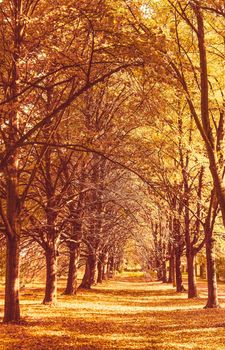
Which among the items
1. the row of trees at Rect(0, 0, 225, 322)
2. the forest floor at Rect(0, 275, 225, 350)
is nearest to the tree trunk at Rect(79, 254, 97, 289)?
the row of trees at Rect(0, 0, 225, 322)

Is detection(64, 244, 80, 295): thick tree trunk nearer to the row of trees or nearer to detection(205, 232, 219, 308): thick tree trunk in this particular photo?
the row of trees

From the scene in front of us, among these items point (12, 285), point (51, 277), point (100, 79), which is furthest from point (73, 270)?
point (100, 79)

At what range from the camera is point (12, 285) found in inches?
548

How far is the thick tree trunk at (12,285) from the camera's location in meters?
13.8

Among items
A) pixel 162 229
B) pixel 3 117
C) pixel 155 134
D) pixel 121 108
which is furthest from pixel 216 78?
pixel 162 229

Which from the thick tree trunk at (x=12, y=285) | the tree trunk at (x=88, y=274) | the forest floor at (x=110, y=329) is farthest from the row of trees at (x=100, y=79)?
the tree trunk at (x=88, y=274)

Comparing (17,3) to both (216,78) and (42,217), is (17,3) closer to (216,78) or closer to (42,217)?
(216,78)

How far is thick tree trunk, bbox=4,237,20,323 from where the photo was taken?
13805 mm

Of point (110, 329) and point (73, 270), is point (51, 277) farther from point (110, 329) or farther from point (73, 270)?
point (110, 329)

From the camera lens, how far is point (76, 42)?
39.5ft

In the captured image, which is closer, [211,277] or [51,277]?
[51,277]

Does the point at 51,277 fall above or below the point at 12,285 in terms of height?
above

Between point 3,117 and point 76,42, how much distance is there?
244 centimetres

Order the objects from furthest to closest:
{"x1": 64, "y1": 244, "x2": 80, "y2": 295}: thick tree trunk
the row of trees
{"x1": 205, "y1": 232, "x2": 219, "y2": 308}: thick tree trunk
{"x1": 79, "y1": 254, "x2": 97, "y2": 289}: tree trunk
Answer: {"x1": 79, "y1": 254, "x2": 97, "y2": 289}: tree trunk
{"x1": 64, "y1": 244, "x2": 80, "y2": 295}: thick tree trunk
{"x1": 205, "y1": 232, "x2": 219, "y2": 308}: thick tree trunk
the row of trees
